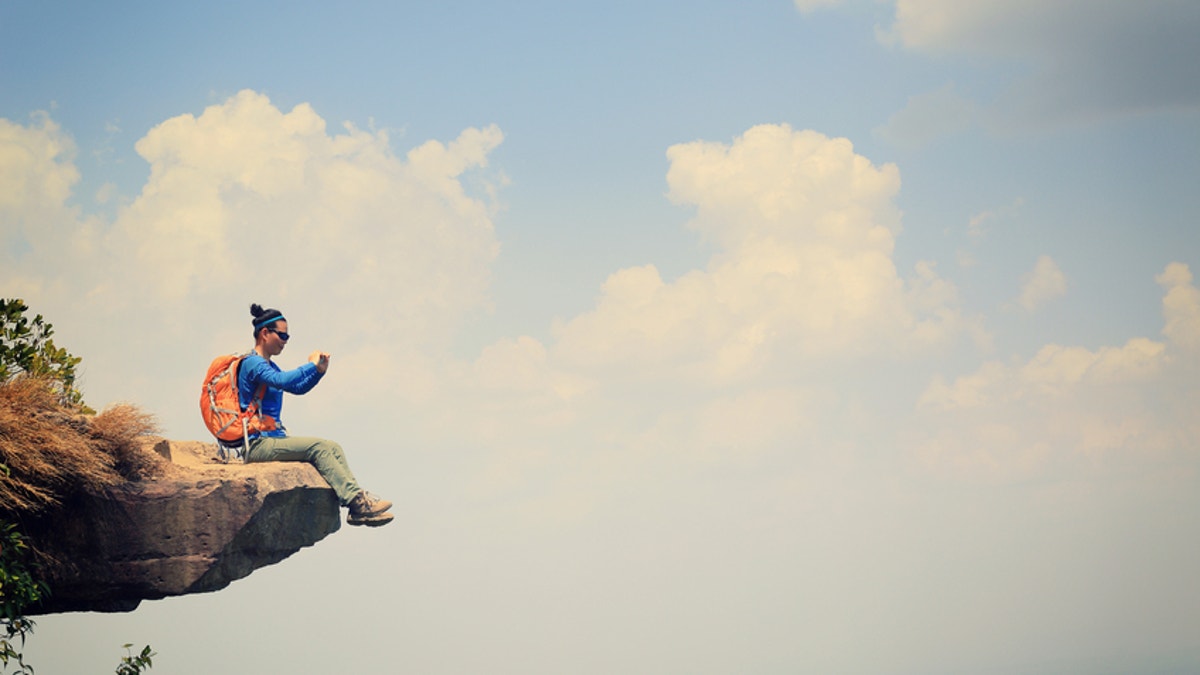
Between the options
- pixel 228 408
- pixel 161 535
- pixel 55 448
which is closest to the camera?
pixel 55 448

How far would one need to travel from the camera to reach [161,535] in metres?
13.9

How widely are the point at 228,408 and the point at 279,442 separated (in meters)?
0.89

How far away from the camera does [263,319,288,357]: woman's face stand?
1543 centimetres

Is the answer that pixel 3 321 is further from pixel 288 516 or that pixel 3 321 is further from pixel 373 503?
pixel 373 503

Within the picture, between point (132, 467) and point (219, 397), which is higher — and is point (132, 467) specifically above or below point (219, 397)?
below

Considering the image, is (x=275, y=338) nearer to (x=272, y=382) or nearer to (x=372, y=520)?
(x=272, y=382)

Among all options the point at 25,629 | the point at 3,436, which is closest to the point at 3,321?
the point at 3,436

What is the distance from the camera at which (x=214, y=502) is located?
14.1 m

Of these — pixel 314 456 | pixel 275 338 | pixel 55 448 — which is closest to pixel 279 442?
pixel 314 456

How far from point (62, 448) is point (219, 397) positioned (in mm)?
2506

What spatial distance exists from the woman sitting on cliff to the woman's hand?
679 millimetres

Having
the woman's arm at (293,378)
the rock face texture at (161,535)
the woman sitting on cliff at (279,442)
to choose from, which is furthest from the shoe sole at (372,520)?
the woman's arm at (293,378)

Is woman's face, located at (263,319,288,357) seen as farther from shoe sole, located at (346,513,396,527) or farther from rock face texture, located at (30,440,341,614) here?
shoe sole, located at (346,513,396,527)

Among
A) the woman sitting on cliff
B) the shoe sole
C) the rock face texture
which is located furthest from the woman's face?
the shoe sole
